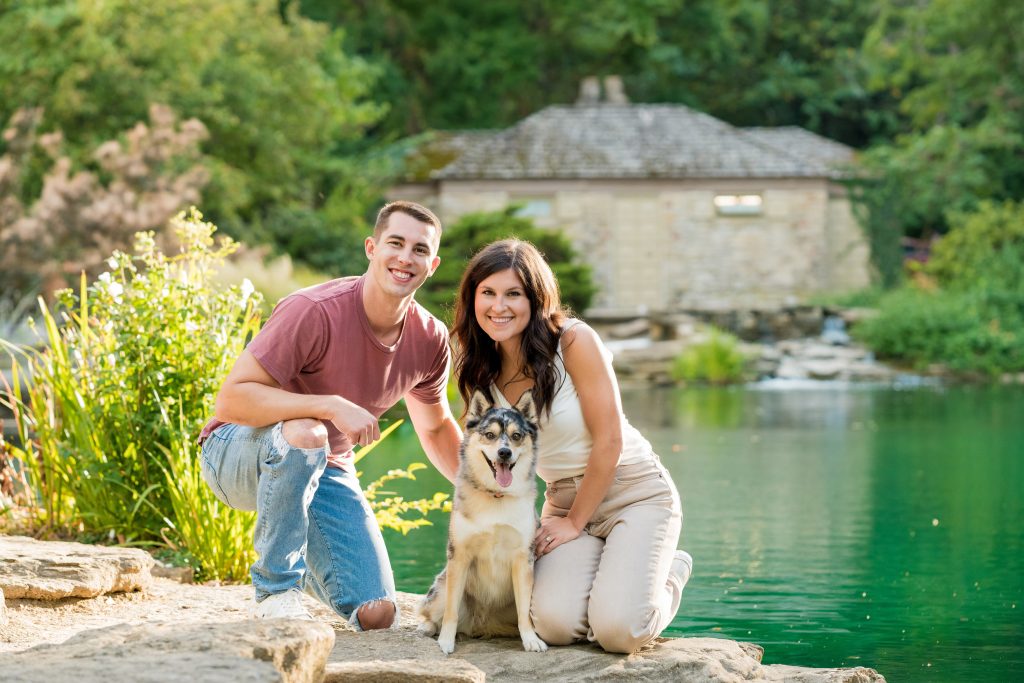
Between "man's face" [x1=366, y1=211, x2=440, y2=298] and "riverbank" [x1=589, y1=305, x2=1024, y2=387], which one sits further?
"riverbank" [x1=589, y1=305, x2=1024, y2=387]

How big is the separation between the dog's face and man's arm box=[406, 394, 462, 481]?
1.81 ft

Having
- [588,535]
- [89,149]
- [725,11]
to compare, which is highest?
[725,11]

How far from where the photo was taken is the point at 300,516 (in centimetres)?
448

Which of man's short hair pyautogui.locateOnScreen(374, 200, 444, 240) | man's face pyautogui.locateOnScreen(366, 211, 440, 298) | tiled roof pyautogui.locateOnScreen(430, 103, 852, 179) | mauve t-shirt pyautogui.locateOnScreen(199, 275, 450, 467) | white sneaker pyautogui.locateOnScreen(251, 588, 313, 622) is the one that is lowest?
white sneaker pyautogui.locateOnScreen(251, 588, 313, 622)

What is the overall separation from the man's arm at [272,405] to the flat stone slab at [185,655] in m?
0.91

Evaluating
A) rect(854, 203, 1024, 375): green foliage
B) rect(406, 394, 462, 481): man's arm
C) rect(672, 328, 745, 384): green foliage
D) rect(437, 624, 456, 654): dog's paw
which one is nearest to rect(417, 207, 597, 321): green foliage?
rect(672, 328, 745, 384): green foliage

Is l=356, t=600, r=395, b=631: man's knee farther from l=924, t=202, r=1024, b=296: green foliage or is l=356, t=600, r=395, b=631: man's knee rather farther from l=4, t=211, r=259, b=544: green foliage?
l=924, t=202, r=1024, b=296: green foliage

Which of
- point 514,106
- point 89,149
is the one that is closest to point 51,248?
point 89,149

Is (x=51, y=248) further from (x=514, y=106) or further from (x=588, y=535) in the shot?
(x=514, y=106)

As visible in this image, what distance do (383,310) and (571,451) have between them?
0.82 m

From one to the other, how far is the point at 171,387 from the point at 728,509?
174 inches

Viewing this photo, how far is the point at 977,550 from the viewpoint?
312 inches

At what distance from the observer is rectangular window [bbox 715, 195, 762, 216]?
90.7ft

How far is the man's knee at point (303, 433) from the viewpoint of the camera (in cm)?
442
